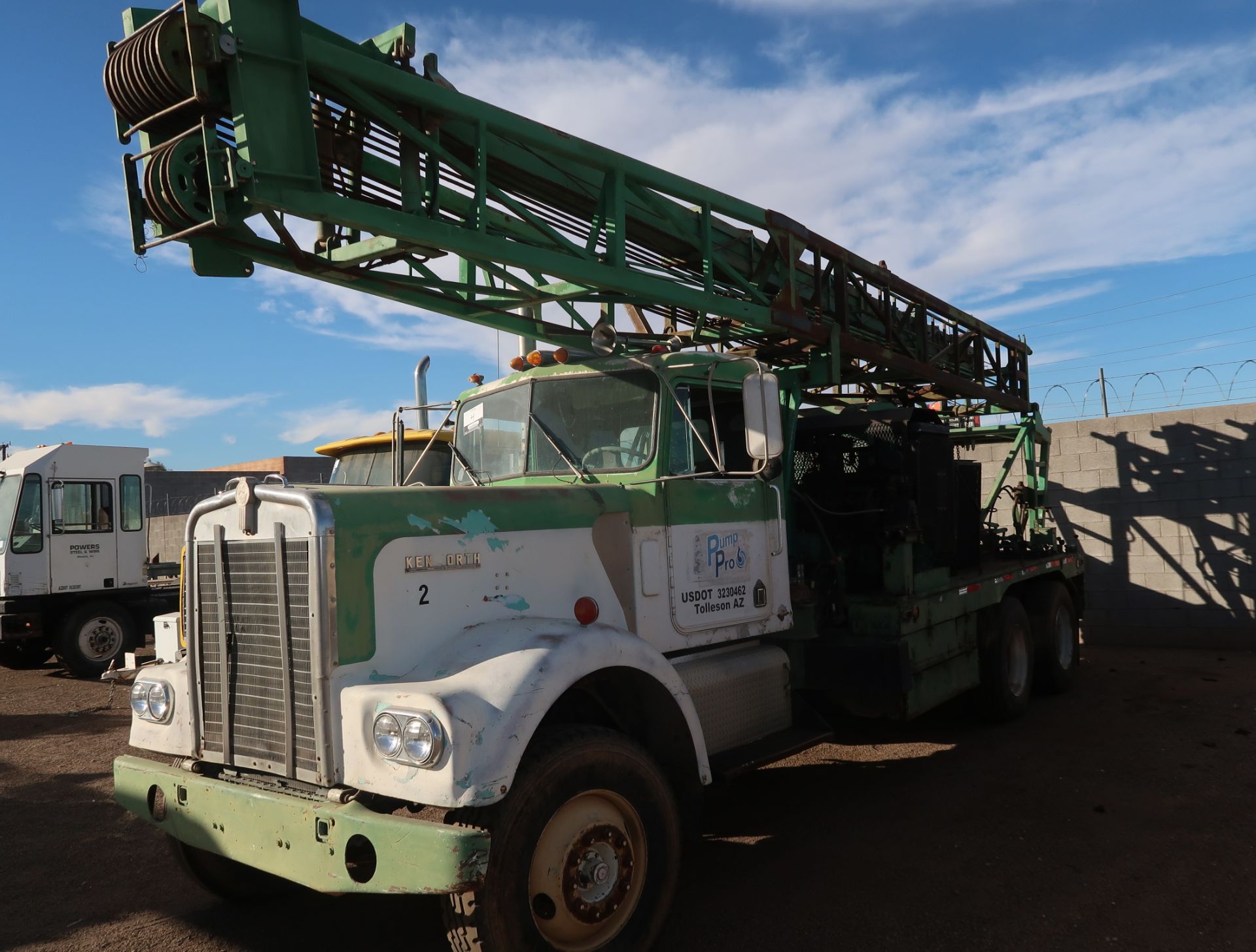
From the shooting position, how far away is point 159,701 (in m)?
3.89

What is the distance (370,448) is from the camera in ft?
37.4

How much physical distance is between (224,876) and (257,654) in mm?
1285

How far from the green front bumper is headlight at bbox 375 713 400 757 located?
203 mm

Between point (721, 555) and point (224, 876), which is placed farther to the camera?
point (721, 555)

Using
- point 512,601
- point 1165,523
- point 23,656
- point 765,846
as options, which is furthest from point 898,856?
point 23,656

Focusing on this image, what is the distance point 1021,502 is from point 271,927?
805 cm

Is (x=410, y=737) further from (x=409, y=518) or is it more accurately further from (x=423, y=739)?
(x=409, y=518)

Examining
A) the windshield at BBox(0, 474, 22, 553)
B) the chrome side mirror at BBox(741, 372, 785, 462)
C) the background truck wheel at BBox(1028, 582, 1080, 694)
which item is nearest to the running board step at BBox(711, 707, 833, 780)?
the chrome side mirror at BBox(741, 372, 785, 462)

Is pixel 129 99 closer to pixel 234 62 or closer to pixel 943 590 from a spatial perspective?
pixel 234 62

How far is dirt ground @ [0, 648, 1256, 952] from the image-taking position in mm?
3854

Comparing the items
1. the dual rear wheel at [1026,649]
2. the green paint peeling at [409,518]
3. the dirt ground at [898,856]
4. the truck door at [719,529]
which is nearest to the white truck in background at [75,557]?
the dirt ground at [898,856]

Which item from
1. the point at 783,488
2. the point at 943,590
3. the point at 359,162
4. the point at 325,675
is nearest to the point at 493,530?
the point at 325,675

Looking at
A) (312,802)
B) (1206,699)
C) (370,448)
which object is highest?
(370,448)

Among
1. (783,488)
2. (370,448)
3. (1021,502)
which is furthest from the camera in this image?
(370,448)
